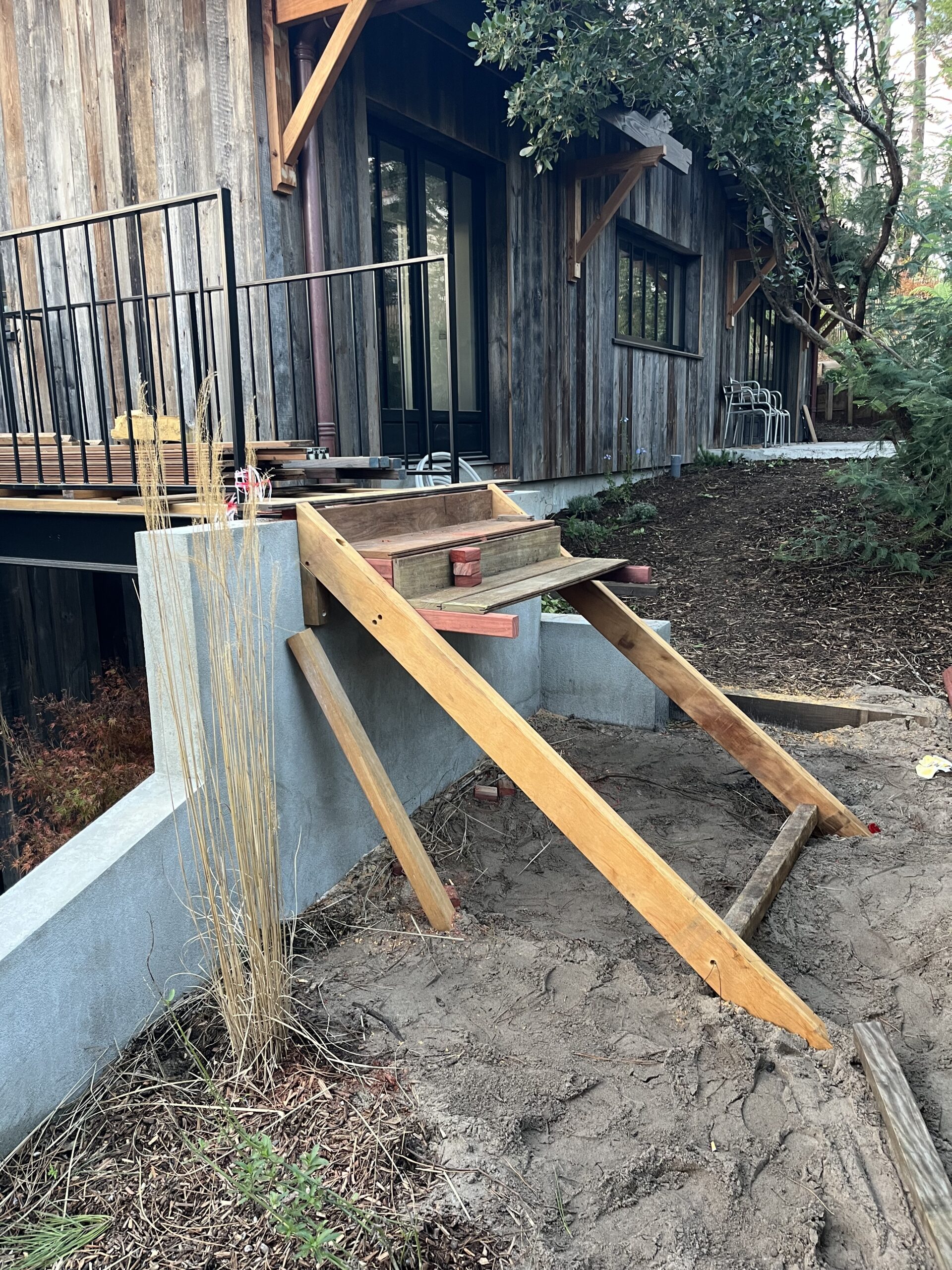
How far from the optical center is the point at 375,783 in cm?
259

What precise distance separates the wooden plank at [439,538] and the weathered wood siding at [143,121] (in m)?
1.74

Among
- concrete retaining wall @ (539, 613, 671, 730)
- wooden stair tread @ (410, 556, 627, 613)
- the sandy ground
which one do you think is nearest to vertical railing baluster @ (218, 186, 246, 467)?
wooden stair tread @ (410, 556, 627, 613)

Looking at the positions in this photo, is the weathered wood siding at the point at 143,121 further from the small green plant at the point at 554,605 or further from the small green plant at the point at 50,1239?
the small green plant at the point at 50,1239

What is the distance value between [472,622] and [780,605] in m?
3.80

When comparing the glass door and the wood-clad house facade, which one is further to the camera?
the glass door

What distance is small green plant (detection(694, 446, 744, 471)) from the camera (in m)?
11.2

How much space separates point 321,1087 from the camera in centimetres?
190

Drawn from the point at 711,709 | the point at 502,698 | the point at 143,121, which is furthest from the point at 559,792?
the point at 143,121

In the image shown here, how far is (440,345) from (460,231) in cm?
85

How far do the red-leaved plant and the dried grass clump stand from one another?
4.92 ft

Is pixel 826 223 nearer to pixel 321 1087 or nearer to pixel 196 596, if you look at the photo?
pixel 196 596

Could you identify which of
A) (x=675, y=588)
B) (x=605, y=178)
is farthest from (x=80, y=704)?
(x=605, y=178)

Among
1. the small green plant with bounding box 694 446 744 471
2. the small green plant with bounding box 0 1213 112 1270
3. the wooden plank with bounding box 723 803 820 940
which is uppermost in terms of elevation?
the small green plant with bounding box 694 446 744 471

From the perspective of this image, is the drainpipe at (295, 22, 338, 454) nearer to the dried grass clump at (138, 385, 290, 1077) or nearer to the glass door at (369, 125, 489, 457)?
the glass door at (369, 125, 489, 457)
